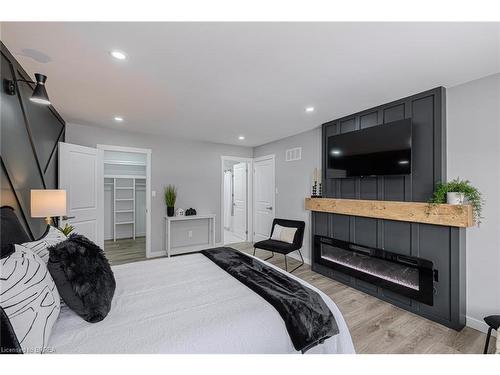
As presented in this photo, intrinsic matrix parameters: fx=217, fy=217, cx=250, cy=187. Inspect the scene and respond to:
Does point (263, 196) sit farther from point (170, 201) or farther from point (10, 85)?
point (10, 85)

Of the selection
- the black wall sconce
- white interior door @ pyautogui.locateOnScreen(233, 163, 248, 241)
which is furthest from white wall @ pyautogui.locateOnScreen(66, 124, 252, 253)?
the black wall sconce

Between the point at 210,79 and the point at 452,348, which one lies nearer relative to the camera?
the point at 452,348

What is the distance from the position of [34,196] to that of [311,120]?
11.1ft

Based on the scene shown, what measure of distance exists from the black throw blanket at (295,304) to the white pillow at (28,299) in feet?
3.59

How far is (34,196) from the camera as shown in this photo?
1938mm

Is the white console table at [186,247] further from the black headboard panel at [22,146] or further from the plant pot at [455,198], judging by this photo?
the plant pot at [455,198]

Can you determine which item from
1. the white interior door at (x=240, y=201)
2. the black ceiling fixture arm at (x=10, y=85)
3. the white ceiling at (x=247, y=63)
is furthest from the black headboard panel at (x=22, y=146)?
the white interior door at (x=240, y=201)

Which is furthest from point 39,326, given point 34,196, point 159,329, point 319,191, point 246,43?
point 319,191

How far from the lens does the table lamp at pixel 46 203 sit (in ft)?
6.35

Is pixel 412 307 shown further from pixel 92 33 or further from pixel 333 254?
pixel 92 33

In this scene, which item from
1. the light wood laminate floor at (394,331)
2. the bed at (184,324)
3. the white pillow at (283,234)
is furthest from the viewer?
the white pillow at (283,234)

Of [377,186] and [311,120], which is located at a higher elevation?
[311,120]

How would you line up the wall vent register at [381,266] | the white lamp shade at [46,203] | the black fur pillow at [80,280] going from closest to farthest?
the black fur pillow at [80,280], the white lamp shade at [46,203], the wall vent register at [381,266]
